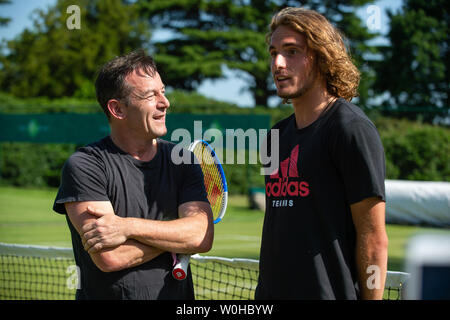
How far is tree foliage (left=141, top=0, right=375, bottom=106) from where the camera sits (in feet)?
123

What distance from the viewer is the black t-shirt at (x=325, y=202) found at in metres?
2.41

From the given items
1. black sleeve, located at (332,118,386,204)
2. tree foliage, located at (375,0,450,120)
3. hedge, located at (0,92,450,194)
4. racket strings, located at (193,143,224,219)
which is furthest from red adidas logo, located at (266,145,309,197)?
hedge, located at (0,92,450,194)

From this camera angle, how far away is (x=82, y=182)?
2760mm

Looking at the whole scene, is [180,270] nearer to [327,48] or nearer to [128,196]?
[128,196]

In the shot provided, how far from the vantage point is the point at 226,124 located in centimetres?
1730

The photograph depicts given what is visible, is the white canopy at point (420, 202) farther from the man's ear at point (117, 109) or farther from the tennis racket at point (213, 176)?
the man's ear at point (117, 109)

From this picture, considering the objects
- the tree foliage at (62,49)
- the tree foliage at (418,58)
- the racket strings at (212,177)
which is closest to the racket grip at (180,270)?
the racket strings at (212,177)

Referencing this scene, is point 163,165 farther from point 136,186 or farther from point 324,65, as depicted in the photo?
point 324,65

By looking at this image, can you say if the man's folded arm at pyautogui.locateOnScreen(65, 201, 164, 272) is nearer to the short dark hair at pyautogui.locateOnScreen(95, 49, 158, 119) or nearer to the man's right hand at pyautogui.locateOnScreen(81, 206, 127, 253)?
the man's right hand at pyautogui.locateOnScreen(81, 206, 127, 253)

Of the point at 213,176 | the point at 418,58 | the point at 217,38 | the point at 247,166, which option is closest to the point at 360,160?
the point at 213,176

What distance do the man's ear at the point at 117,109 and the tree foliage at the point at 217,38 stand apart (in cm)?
3390

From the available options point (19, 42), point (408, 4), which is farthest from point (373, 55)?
point (19, 42)

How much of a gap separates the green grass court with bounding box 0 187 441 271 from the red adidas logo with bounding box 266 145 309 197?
5.32 meters
